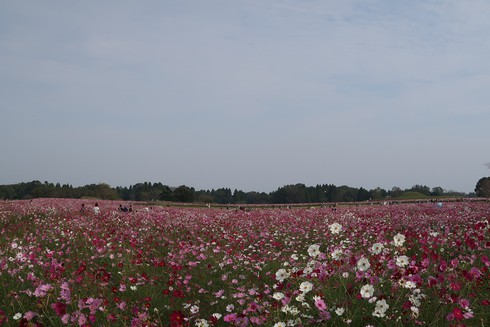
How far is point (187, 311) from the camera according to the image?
5797mm

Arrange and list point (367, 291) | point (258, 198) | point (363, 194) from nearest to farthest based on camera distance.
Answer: point (367, 291) < point (363, 194) < point (258, 198)

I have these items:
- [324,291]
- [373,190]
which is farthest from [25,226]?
[373,190]

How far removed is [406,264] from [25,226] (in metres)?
14.5

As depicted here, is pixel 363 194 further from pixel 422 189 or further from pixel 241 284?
pixel 241 284

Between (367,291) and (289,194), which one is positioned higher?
(289,194)

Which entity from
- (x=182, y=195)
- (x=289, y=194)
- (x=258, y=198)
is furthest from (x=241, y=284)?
(x=258, y=198)

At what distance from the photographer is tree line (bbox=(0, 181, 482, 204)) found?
83.6 meters

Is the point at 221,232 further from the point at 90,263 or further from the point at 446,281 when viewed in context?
the point at 446,281

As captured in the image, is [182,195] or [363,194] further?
[363,194]

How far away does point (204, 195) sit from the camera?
12150 centimetres

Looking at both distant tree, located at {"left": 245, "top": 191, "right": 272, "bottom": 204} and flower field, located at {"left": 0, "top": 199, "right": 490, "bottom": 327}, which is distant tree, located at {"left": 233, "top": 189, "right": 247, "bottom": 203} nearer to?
distant tree, located at {"left": 245, "top": 191, "right": 272, "bottom": 204}

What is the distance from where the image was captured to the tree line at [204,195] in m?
83.6

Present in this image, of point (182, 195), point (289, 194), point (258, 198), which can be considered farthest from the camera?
point (258, 198)

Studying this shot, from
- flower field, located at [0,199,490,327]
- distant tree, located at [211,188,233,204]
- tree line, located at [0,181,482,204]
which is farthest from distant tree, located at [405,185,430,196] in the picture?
flower field, located at [0,199,490,327]
